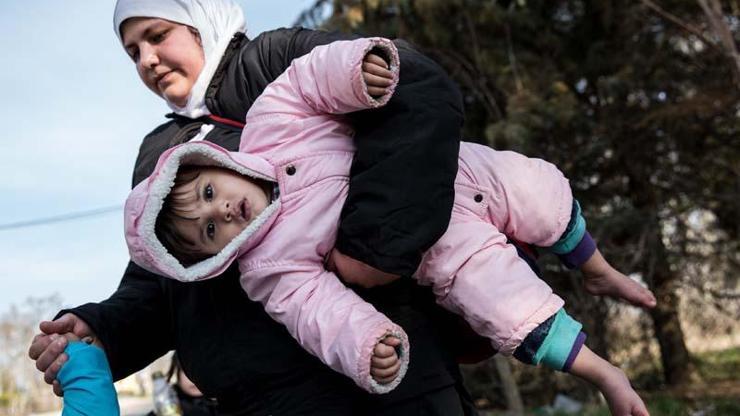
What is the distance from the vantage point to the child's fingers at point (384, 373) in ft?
4.42

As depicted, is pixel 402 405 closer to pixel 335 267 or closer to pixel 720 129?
pixel 335 267

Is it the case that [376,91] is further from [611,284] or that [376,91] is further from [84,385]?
[611,284]

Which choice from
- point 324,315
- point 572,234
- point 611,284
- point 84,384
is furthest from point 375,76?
point 611,284

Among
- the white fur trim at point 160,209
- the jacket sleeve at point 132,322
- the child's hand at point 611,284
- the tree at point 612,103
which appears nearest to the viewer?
the white fur trim at point 160,209

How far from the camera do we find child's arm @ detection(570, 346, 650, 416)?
5.10 feet

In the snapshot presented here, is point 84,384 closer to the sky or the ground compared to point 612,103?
closer to the sky

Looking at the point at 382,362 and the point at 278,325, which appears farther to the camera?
the point at 278,325

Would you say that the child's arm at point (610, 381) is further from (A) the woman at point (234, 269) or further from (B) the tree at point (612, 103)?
(B) the tree at point (612, 103)

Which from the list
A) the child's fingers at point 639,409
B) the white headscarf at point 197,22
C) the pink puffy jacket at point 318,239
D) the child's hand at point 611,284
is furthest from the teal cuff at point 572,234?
the white headscarf at point 197,22

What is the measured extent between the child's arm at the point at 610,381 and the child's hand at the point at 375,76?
2.04 feet

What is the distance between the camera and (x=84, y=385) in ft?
5.02

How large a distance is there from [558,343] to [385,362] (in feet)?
1.22

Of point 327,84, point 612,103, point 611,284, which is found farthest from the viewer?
point 612,103

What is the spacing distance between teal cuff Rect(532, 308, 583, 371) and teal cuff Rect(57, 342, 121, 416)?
81 centimetres
